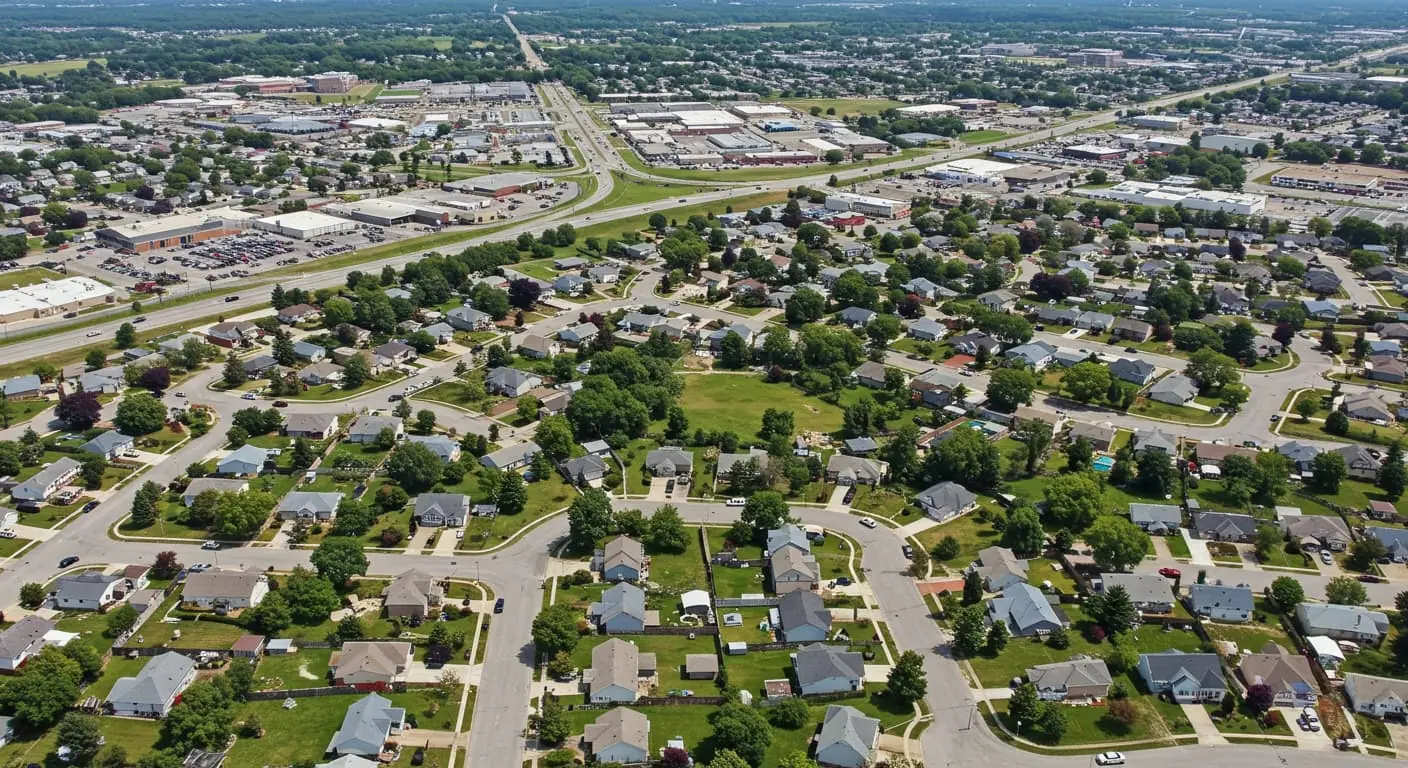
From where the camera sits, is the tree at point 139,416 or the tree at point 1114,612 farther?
the tree at point 139,416

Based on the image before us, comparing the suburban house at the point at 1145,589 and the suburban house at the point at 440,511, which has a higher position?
the suburban house at the point at 440,511

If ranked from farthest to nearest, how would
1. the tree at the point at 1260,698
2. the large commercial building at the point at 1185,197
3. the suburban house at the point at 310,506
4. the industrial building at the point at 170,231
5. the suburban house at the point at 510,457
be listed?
the large commercial building at the point at 1185,197, the industrial building at the point at 170,231, the suburban house at the point at 510,457, the suburban house at the point at 310,506, the tree at the point at 1260,698

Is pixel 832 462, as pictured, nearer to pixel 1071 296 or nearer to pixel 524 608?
pixel 524 608

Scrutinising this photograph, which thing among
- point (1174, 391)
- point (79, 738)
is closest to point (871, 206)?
point (1174, 391)

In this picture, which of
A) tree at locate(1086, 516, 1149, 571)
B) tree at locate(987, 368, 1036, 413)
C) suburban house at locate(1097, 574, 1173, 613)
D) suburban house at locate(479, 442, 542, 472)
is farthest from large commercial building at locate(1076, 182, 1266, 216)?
suburban house at locate(479, 442, 542, 472)

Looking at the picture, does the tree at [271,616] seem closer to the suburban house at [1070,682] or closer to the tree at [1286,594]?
the suburban house at [1070,682]

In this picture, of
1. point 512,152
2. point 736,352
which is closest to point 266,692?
point 736,352

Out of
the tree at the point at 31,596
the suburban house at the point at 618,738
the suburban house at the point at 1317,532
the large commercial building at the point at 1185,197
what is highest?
the tree at the point at 31,596

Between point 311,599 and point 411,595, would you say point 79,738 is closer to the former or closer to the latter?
point 311,599

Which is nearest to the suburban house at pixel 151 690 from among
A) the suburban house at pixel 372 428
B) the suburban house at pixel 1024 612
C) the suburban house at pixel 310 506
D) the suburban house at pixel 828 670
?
the suburban house at pixel 310 506
